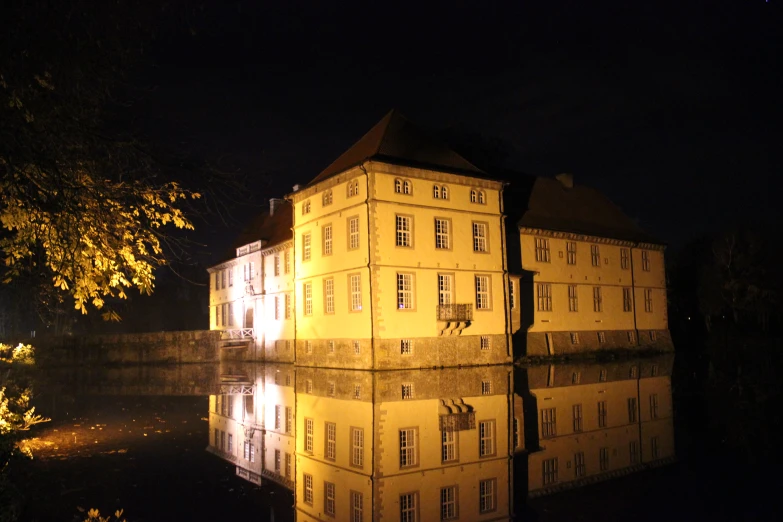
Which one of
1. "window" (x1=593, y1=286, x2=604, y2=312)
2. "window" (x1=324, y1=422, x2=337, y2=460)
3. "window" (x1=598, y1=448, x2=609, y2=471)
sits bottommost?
"window" (x1=598, y1=448, x2=609, y2=471)

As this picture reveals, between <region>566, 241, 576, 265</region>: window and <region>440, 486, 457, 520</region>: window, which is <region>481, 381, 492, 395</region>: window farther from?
<region>566, 241, 576, 265</region>: window

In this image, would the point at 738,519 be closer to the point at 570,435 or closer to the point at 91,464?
the point at 570,435

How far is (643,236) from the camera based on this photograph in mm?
44531

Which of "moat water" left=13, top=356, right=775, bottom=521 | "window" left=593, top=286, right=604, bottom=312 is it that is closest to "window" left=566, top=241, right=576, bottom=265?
"window" left=593, top=286, right=604, bottom=312

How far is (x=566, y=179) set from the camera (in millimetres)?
44906

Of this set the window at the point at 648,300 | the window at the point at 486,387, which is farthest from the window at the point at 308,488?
the window at the point at 648,300

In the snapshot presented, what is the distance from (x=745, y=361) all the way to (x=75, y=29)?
32305 millimetres

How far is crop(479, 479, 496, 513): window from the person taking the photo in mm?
7559

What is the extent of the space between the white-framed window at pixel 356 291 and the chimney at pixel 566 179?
2007 cm

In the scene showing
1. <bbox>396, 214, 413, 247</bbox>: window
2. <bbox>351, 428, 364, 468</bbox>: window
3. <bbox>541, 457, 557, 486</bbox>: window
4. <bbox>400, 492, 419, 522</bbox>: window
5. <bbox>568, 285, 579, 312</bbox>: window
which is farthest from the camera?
<bbox>568, 285, 579, 312</bbox>: window

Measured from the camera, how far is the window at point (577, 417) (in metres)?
12.9

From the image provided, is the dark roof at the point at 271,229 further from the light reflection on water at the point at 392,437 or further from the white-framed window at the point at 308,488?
the white-framed window at the point at 308,488

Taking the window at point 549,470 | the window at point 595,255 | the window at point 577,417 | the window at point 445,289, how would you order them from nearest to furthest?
the window at point 549,470 < the window at point 577,417 < the window at point 445,289 < the window at point 595,255

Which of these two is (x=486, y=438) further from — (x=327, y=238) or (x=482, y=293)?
(x=327, y=238)
